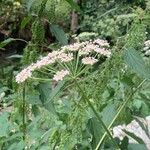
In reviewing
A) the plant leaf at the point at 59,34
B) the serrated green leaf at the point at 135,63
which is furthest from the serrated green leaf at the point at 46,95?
the serrated green leaf at the point at 135,63

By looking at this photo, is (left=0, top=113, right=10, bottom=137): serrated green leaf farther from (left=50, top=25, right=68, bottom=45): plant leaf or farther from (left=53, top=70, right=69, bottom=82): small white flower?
(left=53, top=70, right=69, bottom=82): small white flower

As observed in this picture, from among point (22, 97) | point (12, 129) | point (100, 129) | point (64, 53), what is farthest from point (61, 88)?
point (12, 129)

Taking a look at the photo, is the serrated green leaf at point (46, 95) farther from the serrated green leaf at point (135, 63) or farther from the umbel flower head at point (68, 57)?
the serrated green leaf at point (135, 63)

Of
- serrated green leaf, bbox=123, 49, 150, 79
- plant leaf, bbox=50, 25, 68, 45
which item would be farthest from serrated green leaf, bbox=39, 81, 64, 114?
serrated green leaf, bbox=123, 49, 150, 79

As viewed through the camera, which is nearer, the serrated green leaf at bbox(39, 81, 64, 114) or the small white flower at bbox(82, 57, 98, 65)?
the small white flower at bbox(82, 57, 98, 65)

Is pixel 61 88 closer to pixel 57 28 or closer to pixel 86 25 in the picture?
pixel 57 28

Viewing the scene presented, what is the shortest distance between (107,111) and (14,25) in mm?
9168

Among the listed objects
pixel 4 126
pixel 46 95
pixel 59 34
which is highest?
pixel 59 34

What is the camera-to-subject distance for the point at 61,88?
4.57 ft

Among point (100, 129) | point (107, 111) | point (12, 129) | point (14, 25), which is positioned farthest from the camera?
point (14, 25)

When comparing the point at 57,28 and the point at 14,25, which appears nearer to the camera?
the point at 57,28

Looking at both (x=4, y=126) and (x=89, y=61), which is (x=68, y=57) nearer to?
(x=89, y=61)

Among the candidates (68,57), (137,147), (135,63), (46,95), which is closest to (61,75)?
(68,57)

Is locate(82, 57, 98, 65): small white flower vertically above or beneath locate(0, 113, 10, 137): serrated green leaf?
above
